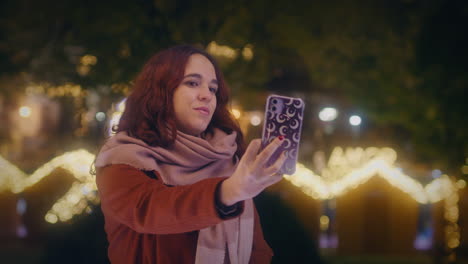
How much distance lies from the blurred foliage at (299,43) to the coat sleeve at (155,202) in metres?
3.48

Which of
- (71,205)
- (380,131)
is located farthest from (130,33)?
(380,131)

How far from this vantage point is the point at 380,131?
15.8m

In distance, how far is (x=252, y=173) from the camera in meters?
1.53

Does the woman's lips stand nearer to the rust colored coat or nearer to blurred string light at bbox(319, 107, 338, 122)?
the rust colored coat

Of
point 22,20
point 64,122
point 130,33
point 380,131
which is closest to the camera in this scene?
point 130,33

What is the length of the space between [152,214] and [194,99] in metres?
0.63

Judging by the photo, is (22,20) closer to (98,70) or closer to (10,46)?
(10,46)

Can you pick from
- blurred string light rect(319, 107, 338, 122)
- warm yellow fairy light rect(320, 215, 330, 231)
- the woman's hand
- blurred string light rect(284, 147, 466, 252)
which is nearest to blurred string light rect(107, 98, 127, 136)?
the woman's hand

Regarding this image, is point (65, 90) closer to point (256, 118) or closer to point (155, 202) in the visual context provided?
point (155, 202)

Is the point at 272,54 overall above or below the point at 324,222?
above

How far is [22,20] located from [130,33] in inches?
95.9

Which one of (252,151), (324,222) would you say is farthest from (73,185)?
(252,151)

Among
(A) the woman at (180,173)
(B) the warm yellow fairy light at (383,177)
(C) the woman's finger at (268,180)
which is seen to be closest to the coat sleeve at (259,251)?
(A) the woman at (180,173)

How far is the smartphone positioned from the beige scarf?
34cm
